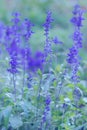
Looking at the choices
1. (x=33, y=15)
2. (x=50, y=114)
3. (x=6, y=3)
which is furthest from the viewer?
(x=6, y=3)

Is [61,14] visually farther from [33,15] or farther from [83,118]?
[83,118]

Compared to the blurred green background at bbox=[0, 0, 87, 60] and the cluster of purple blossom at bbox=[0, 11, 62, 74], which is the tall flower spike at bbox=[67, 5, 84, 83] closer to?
the cluster of purple blossom at bbox=[0, 11, 62, 74]

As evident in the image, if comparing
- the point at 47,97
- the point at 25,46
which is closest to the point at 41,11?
the point at 25,46

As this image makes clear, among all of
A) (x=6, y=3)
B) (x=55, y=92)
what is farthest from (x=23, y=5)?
(x=55, y=92)

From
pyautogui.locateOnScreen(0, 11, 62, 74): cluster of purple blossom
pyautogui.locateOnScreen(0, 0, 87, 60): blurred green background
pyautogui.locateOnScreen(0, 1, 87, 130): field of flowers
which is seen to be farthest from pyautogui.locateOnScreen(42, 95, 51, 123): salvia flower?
pyautogui.locateOnScreen(0, 0, 87, 60): blurred green background

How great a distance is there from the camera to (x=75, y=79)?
12.0 ft

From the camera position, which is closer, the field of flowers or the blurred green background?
the field of flowers

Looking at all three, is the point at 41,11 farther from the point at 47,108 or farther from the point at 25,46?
the point at 47,108

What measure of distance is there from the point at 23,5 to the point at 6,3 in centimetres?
117

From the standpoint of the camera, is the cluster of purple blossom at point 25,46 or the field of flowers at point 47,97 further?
the cluster of purple blossom at point 25,46

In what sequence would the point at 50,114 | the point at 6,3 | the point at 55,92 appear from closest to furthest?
1. the point at 50,114
2. the point at 55,92
3. the point at 6,3

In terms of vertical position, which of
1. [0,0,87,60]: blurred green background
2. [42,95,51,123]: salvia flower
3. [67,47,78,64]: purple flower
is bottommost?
[42,95,51,123]: salvia flower

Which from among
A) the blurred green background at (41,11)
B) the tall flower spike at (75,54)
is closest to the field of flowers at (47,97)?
the tall flower spike at (75,54)

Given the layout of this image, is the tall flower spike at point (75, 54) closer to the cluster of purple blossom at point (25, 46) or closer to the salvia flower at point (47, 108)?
the cluster of purple blossom at point (25, 46)
